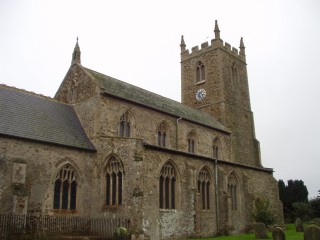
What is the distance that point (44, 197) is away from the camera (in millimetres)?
20312

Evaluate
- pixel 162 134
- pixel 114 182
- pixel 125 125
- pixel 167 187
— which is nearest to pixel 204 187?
pixel 167 187

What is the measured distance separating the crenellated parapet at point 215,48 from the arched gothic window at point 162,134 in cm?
1620

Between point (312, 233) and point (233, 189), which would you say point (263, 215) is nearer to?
point (233, 189)

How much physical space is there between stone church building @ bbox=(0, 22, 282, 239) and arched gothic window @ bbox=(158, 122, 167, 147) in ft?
0.44

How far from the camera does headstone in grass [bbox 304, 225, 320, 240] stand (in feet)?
48.3

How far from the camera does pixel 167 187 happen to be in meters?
23.4

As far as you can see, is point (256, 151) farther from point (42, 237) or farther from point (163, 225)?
point (42, 237)

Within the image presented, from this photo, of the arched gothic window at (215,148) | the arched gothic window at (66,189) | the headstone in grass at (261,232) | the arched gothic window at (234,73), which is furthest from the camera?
the arched gothic window at (234,73)

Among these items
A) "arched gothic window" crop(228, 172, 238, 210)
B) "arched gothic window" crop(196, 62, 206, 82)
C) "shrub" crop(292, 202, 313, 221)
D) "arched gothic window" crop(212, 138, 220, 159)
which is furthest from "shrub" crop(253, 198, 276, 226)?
"arched gothic window" crop(196, 62, 206, 82)

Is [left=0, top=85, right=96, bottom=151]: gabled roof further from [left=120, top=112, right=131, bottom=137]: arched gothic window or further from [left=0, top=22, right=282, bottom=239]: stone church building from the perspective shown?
[left=120, top=112, right=131, bottom=137]: arched gothic window

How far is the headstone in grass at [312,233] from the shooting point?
1471cm

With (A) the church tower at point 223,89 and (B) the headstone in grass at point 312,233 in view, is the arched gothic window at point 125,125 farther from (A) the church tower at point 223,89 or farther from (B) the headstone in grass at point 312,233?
(A) the church tower at point 223,89

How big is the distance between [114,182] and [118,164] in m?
1.12

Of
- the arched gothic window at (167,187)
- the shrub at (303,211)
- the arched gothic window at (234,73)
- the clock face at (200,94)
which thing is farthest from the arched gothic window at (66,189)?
the shrub at (303,211)
